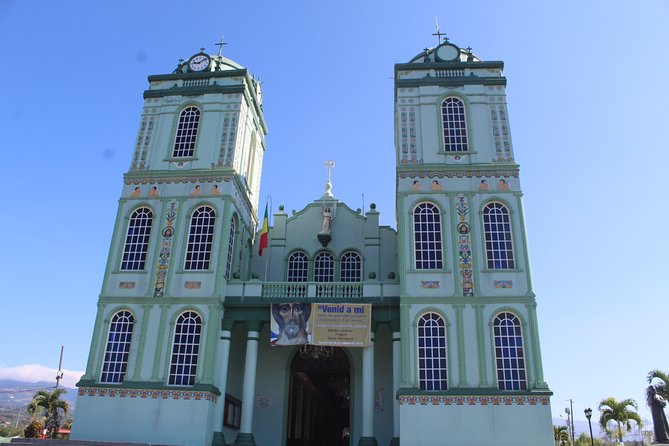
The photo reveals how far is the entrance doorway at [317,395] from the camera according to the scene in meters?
26.2

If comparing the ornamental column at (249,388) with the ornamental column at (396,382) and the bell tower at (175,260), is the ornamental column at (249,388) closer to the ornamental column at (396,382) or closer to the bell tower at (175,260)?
the bell tower at (175,260)

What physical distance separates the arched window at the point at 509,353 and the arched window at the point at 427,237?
3128mm

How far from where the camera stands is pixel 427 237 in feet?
76.2

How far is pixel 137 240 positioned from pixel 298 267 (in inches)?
293

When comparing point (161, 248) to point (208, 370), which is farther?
point (161, 248)

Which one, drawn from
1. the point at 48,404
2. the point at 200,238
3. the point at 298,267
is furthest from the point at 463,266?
the point at 48,404

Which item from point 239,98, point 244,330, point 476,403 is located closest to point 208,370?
point 244,330

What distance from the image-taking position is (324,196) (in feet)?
97.4

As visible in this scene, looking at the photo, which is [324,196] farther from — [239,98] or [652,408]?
[652,408]

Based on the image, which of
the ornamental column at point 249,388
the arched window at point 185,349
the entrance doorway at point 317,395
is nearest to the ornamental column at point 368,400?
the entrance doorway at point 317,395

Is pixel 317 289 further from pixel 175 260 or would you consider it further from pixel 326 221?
pixel 175 260

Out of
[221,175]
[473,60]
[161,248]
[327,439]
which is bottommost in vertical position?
[327,439]

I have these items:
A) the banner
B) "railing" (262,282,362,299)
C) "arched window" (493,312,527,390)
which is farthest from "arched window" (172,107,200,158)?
"arched window" (493,312,527,390)

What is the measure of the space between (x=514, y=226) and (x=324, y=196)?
1017cm
